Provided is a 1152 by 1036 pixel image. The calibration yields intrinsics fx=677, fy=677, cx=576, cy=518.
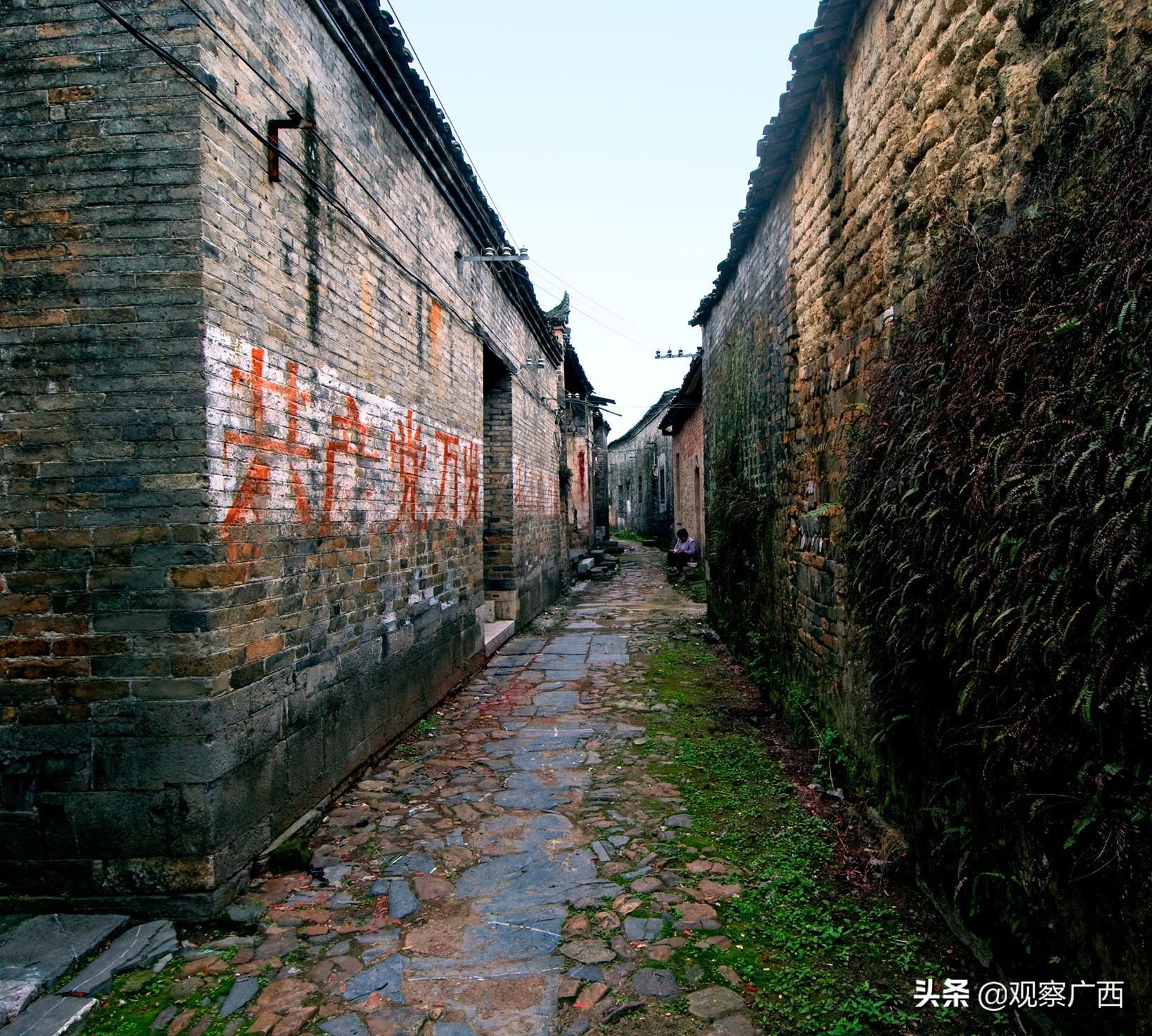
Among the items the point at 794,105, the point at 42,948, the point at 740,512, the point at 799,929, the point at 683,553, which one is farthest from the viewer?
the point at 683,553

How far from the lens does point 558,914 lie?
2986 mm

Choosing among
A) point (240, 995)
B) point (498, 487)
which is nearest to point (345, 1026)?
point (240, 995)

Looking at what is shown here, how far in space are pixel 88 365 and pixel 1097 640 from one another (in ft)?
12.3

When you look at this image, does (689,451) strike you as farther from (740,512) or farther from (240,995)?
(240,995)

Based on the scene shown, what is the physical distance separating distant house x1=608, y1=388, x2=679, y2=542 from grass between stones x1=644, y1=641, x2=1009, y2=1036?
19643 millimetres

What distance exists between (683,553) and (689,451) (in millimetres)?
3536

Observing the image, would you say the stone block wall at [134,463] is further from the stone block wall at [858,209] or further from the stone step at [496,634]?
the stone step at [496,634]

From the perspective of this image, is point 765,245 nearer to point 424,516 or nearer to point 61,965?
point 424,516

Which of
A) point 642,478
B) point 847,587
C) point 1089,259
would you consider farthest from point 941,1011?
point 642,478

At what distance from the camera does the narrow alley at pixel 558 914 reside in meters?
2.39

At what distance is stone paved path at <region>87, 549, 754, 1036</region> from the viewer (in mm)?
2410

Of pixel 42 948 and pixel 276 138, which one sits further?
pixel 276 138

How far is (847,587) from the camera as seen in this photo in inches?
145

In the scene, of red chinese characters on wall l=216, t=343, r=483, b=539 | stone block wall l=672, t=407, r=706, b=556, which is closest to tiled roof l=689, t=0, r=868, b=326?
red chinese characters on wall l=216, t=343, r=483, b=539
